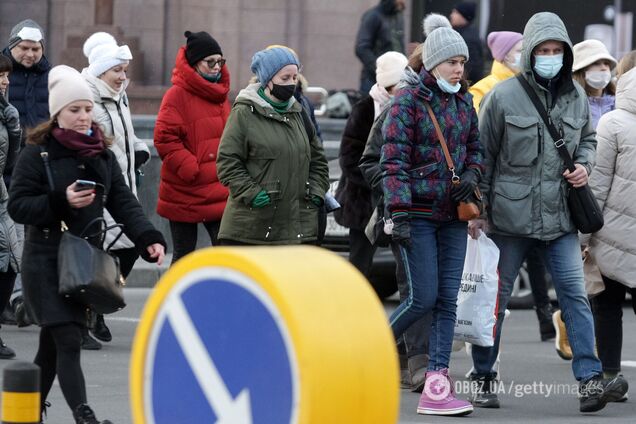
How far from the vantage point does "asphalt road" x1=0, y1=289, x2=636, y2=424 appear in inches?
314

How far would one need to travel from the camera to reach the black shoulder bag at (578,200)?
8.12 metres

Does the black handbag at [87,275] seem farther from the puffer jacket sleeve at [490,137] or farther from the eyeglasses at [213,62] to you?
the eyeglasses at [213,62]

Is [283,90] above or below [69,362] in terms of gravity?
above

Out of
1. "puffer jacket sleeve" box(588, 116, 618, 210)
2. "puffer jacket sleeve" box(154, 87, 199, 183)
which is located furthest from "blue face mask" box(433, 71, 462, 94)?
"puffer jacket sleeve" box(154, 87, 199, 183)

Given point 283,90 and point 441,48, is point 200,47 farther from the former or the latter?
point 441,48

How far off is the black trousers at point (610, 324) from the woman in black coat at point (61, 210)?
279cm

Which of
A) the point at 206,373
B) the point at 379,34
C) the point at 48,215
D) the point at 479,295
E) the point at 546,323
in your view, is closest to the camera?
the point at 206,373

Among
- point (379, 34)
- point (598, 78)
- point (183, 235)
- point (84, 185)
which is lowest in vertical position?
point (183, 235)

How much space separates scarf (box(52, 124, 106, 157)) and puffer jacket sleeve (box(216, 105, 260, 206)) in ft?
4.24

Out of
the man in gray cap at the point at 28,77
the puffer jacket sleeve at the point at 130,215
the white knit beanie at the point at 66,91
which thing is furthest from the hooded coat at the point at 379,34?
the white knit beanie at the point at 66,91

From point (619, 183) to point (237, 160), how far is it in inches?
78.5

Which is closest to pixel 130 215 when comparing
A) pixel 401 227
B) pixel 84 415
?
pixel 84 415

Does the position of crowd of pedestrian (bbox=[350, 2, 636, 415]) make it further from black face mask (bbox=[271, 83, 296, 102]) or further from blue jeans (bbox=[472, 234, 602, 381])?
black face mask (bbox=[271, 83, 296, 102])

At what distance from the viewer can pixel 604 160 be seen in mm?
8531
